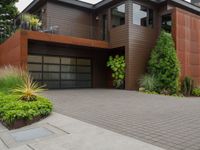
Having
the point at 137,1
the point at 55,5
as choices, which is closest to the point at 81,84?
the point at 55,5

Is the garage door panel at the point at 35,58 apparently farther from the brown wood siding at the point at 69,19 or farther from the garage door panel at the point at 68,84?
the garage door panel at the point at 68,84

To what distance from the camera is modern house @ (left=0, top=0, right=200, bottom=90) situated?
15.8 metres

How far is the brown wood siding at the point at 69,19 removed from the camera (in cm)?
1714

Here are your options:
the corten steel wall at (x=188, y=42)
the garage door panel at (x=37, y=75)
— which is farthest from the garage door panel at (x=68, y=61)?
the corten steel wall at (x=188, y=42)

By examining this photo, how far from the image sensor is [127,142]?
15.0 feet

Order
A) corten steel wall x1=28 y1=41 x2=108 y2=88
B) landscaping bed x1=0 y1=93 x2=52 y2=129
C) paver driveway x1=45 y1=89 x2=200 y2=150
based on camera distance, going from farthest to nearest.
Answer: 1. corten steel wall x1=28 y1=41 x2=108 y2=88
2. landscaping bed x1=0 y1=93 x2=52 y2=129
3. paver driveway x1=45 y1=89 x2=200 y2=150

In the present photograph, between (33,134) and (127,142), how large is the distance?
7.65 feet

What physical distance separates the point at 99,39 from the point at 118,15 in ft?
7.14

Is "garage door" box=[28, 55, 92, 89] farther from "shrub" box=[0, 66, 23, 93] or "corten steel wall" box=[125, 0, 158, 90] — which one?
"shrub" box=[0, 66, 23, 93]

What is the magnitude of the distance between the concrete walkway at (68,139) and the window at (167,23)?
12476mm

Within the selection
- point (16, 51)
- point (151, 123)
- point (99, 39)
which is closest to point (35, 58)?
point (16, 51)

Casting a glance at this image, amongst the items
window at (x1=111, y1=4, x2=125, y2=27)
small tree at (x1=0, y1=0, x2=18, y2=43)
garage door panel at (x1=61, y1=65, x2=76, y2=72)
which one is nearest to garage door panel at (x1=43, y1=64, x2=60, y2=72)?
garage door panel at (x1=61, y1=65, x2=76, y2=72)

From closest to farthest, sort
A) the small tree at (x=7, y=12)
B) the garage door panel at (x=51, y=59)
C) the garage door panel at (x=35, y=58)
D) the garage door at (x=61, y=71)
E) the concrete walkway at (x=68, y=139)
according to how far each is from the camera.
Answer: the concrete walkway at (x=68, y=139) → the garage door panel at (x=35, y=58) → the garage door at (x=61, y=71) → the garage door panel at (x=51, y=59) → the small tree at (x=7, y=12)

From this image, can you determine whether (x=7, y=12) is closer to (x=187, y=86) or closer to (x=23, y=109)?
(x=187, y=86)
